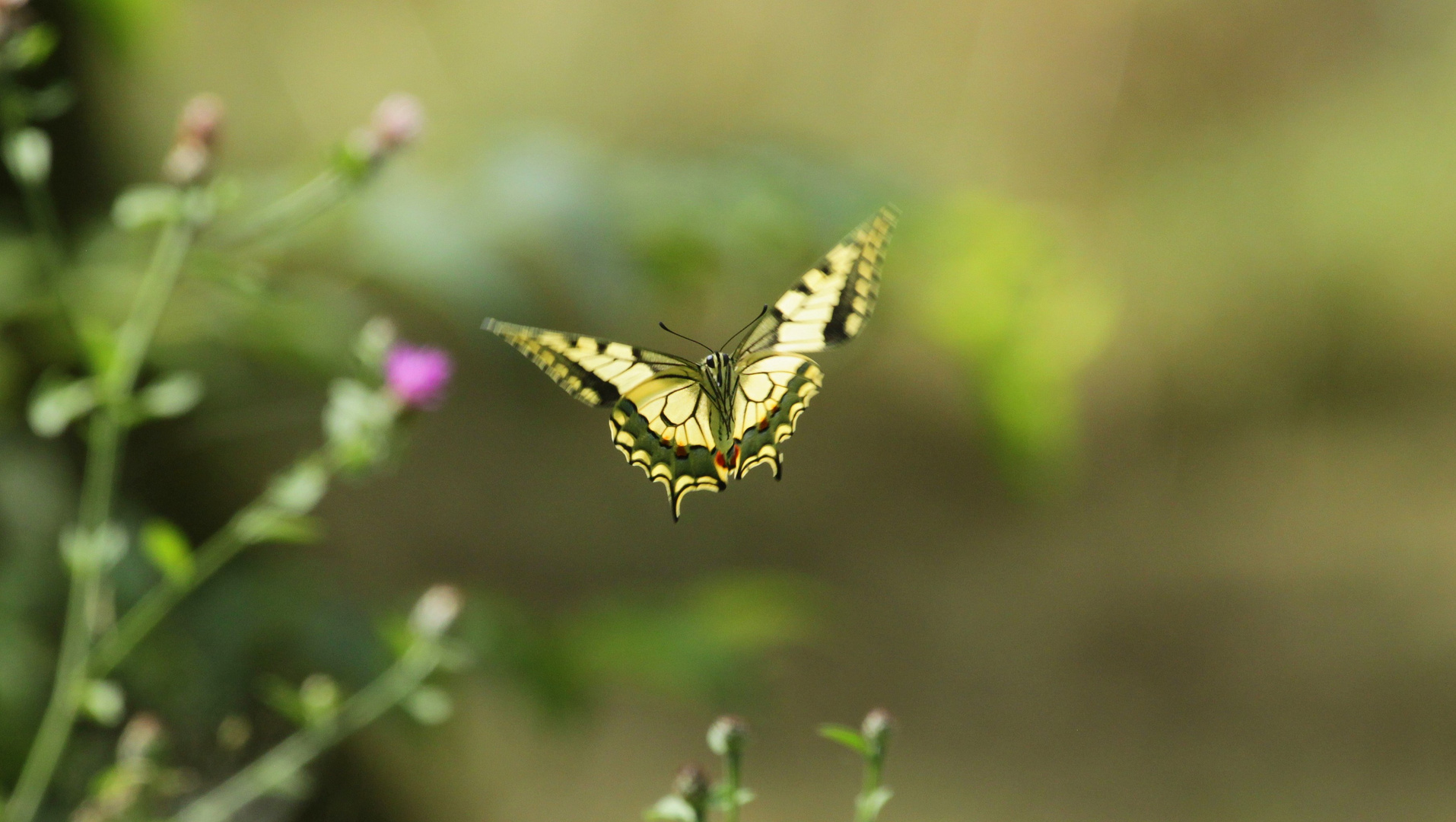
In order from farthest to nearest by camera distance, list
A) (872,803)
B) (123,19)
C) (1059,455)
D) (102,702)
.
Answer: (1059,455), (123,19), (102,702), (872,803)

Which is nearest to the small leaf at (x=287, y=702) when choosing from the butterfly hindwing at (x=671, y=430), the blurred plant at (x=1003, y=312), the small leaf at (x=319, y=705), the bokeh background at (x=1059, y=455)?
the small leaf at (x=319, y=705)

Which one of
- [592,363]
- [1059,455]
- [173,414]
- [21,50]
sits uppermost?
[1059,455]

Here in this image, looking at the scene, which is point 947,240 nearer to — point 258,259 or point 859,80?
point 258,259

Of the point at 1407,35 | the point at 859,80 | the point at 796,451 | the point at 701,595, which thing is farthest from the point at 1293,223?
the point at 701,595

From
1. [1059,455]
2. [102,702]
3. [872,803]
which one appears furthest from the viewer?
[1059,455]

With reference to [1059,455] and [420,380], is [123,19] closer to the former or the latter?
[420,380]

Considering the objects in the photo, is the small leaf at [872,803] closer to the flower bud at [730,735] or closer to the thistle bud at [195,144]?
the flower bud at [730,735]

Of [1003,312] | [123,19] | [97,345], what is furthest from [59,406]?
[1003,312]
